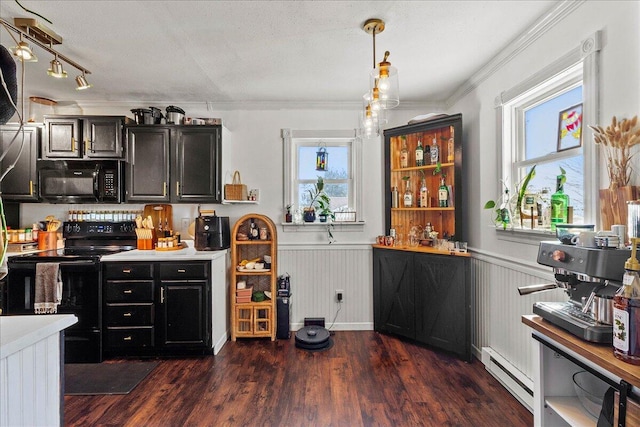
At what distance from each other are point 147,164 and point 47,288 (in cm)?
140

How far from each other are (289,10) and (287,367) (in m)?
2.73

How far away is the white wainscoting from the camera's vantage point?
3.63 meters

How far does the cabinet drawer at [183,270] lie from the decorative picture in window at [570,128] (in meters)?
2.95

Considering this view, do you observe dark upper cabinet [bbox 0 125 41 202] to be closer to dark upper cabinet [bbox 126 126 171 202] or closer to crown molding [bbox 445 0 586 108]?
dark upper cabinet [bbox 126 126 171 202]

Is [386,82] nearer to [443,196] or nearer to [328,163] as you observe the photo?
[443,196]

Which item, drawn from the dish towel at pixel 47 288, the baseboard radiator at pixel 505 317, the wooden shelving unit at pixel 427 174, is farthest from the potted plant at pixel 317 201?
the dish towel at pixel 47 288

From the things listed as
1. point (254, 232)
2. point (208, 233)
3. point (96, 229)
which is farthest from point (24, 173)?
point (254, 232)

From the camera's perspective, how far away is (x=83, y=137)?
10.6 ft

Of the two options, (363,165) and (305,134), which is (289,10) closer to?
(305,134)

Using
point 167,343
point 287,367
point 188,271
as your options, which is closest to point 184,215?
point 188,271

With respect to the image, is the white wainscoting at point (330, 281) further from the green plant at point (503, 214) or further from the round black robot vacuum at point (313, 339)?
the green plant at point (503, 214)

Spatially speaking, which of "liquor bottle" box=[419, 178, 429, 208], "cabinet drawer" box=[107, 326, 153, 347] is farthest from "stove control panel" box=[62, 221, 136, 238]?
"liquor bottle" box=[419, 178, 429, 208]

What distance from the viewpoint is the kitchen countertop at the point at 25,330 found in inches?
34.3

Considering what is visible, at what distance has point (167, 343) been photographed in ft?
9.54
